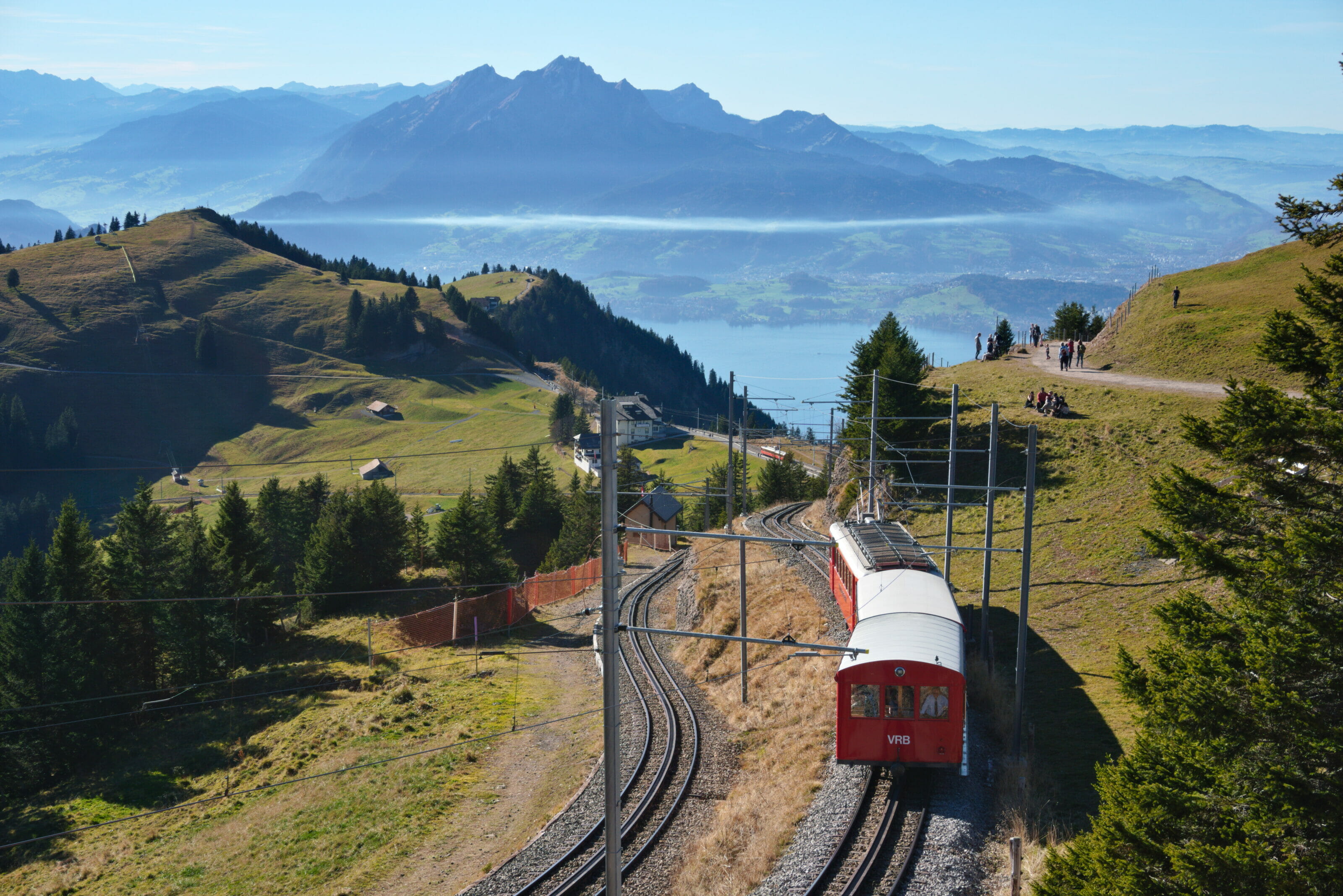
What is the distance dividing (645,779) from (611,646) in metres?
13.3

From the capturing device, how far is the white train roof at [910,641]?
20266 mm

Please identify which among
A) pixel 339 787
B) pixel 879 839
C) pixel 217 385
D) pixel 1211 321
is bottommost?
pixel 339 787

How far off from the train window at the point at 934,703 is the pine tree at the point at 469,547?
42589 mm

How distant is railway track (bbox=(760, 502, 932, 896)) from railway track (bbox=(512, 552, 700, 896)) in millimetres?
4665

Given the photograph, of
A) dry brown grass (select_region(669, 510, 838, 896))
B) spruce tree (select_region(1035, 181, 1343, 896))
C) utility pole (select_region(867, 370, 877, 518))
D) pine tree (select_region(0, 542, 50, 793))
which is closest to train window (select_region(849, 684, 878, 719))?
dry brown grass (select_region(669, 510, 838, 896))

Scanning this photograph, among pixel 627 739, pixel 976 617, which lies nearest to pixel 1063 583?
pixel 976 617

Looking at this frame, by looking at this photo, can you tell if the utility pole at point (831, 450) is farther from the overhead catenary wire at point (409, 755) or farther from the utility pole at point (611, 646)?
the utility pole at point (611, 646)

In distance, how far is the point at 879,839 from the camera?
59.6 feet

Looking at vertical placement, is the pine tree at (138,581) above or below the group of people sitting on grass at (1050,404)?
below

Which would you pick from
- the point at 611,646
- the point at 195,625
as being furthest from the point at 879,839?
the point at 195,625

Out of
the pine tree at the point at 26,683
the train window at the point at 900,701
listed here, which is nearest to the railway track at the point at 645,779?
the train window at the point at 900,701

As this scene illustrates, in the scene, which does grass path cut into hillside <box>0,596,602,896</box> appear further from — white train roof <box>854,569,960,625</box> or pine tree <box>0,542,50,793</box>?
white train roof <box>854,569,960,625</box>

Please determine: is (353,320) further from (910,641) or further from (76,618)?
(910,641)

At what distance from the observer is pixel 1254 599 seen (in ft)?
39.8
